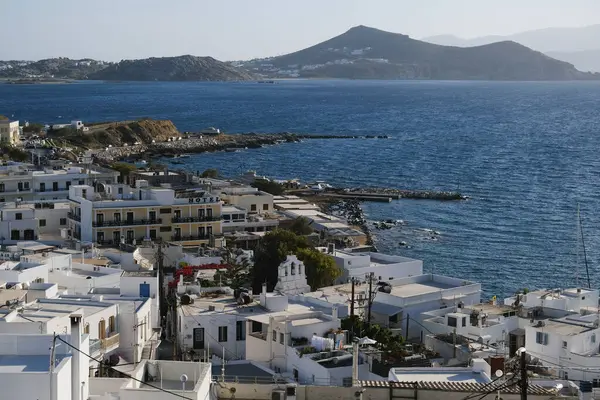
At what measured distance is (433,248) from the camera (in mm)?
45219

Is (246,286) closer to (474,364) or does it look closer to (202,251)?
(202,251)

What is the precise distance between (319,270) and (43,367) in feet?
55.8

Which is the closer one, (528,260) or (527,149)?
(528,260)

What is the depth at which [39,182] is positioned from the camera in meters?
41.0

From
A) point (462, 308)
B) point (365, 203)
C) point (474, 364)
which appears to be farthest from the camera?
point (365, 203)

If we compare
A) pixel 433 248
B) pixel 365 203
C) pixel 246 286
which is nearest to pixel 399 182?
pixel 365 203

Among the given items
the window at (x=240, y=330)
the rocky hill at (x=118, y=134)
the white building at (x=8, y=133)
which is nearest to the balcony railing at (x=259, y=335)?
the window at (x=240, y=330)

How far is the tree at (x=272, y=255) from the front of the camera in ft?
88.4

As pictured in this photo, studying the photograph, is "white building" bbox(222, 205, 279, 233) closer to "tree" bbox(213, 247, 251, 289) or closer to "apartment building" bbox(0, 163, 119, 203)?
"tree" bbox(213, 247, 251, 289)

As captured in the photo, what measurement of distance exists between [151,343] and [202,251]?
47.7 feet

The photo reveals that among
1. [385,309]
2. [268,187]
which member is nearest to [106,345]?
[385,309]

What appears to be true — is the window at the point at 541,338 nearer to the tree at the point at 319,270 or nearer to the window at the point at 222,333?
the window at the point at 222,333

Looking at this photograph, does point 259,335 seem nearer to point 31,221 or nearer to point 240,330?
point 240,330

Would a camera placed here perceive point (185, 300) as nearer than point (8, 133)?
Yes
